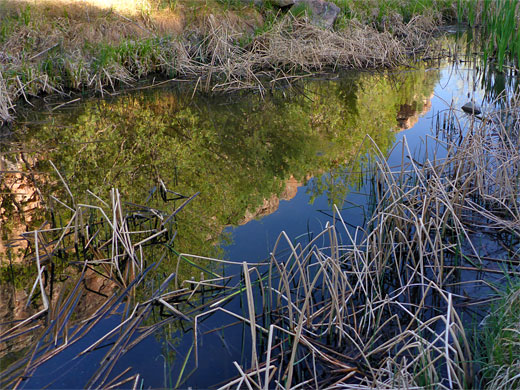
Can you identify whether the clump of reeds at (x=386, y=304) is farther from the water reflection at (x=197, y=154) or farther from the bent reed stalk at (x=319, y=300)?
the water reflection at (x=197, y=154)

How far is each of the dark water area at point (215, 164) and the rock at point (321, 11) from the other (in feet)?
5.58

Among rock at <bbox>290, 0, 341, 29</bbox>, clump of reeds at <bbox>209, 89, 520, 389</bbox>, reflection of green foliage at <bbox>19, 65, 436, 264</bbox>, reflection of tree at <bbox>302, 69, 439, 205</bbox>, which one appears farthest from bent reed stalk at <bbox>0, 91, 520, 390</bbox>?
rock at <bbox>290, 0, 341, 29</bbox>

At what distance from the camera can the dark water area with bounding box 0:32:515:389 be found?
104 inches

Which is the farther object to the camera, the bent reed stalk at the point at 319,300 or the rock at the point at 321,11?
the rock at the point at 321,11

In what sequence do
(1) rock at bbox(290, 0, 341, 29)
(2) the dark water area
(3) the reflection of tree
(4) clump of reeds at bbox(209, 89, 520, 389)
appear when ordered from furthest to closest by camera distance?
(1) rock at bbox(290, 0, 341, 29) → (3) the reflection of tree → (2) the dark water area → (4) clump of reeds at bbox(209, 89, 520, 389)

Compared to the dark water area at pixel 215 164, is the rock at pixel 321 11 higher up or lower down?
higher up

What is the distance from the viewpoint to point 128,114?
21.7 feet

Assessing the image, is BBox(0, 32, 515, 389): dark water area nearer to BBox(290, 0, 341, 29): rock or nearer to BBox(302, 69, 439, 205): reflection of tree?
BBox(302, 69, 439, 205): reflection of tree

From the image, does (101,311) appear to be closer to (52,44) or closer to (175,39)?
(52,44)

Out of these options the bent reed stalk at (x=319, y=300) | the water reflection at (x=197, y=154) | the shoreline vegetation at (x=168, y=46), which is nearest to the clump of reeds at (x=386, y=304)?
the bent reed stalk at (x=319, y=300)

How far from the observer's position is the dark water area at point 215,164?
263 centimetres

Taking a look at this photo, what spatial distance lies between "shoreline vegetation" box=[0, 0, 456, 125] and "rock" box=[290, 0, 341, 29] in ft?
0.56

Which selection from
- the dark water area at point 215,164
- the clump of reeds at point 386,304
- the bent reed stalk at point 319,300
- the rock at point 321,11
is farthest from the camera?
the rock at point 321,11

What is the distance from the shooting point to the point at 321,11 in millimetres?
9977
